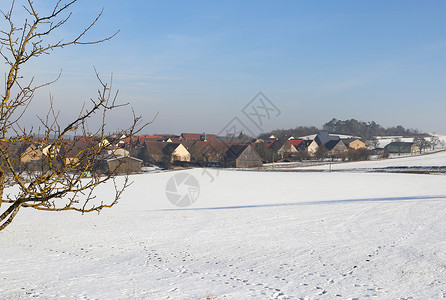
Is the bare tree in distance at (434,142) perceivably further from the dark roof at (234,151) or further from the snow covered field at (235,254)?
the snow covered field at (235,254)

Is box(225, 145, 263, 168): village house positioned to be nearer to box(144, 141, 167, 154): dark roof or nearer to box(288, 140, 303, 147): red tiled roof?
box(144, 141, 167, 154): dark roof

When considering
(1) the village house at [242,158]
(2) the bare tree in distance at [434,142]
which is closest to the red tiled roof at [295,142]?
(1) the village house at [242,158]

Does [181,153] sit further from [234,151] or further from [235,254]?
[235,254]

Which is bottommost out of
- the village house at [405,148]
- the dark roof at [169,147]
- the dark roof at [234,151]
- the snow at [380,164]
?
the snow at [380,164]

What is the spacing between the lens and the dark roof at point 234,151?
250 feet

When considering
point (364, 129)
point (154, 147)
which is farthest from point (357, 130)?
point (154, 147)

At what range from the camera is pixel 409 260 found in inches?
489

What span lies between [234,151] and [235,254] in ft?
210

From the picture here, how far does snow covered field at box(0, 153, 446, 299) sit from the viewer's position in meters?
9.68

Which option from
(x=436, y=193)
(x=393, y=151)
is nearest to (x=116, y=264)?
(x=436, y=193)

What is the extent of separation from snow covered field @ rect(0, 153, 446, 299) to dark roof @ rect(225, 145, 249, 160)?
50499mm

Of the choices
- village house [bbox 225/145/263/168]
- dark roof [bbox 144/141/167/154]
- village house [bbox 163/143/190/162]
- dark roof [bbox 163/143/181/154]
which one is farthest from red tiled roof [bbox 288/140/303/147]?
dark roof [bbox 144/141/167/154]

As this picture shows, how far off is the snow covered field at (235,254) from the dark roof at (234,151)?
166ft

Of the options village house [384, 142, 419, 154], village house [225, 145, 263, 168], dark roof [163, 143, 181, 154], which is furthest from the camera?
village house [384, 142, 419, 154]
